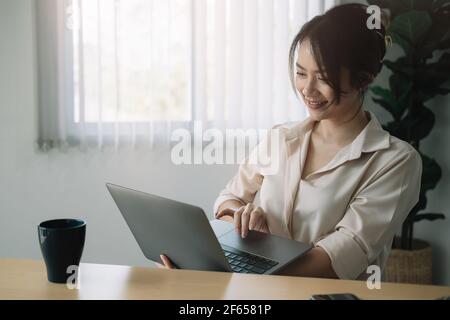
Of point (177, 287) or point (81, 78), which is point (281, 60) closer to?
point (81, 78)

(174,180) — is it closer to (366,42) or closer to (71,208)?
(71,208)

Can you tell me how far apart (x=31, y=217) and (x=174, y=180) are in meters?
0.75

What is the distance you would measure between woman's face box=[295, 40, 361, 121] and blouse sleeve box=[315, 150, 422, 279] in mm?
204

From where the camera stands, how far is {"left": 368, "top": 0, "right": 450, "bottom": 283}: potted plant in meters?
2.17

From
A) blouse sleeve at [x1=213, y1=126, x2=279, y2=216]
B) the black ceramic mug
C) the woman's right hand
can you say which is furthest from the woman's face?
the black ceramic mug

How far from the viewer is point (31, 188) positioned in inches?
99.7

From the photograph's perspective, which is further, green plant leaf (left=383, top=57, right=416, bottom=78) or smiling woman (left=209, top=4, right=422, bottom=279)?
green plant leaf (left=383, top=57, right=416, bottom=78)

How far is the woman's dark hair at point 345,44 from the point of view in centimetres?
127

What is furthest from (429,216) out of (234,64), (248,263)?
(248,263)

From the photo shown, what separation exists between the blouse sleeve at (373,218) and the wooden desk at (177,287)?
14.3 inches

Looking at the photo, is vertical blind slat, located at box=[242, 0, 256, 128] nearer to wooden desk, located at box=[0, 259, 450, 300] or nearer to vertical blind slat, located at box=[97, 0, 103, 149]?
vertical blind slat, located at box=[97, 0, 103, 149]

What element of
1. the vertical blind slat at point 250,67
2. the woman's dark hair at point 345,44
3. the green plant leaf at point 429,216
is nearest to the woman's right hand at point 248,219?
the woman's dark hair at point 345,44

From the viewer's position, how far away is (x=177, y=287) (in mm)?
753
